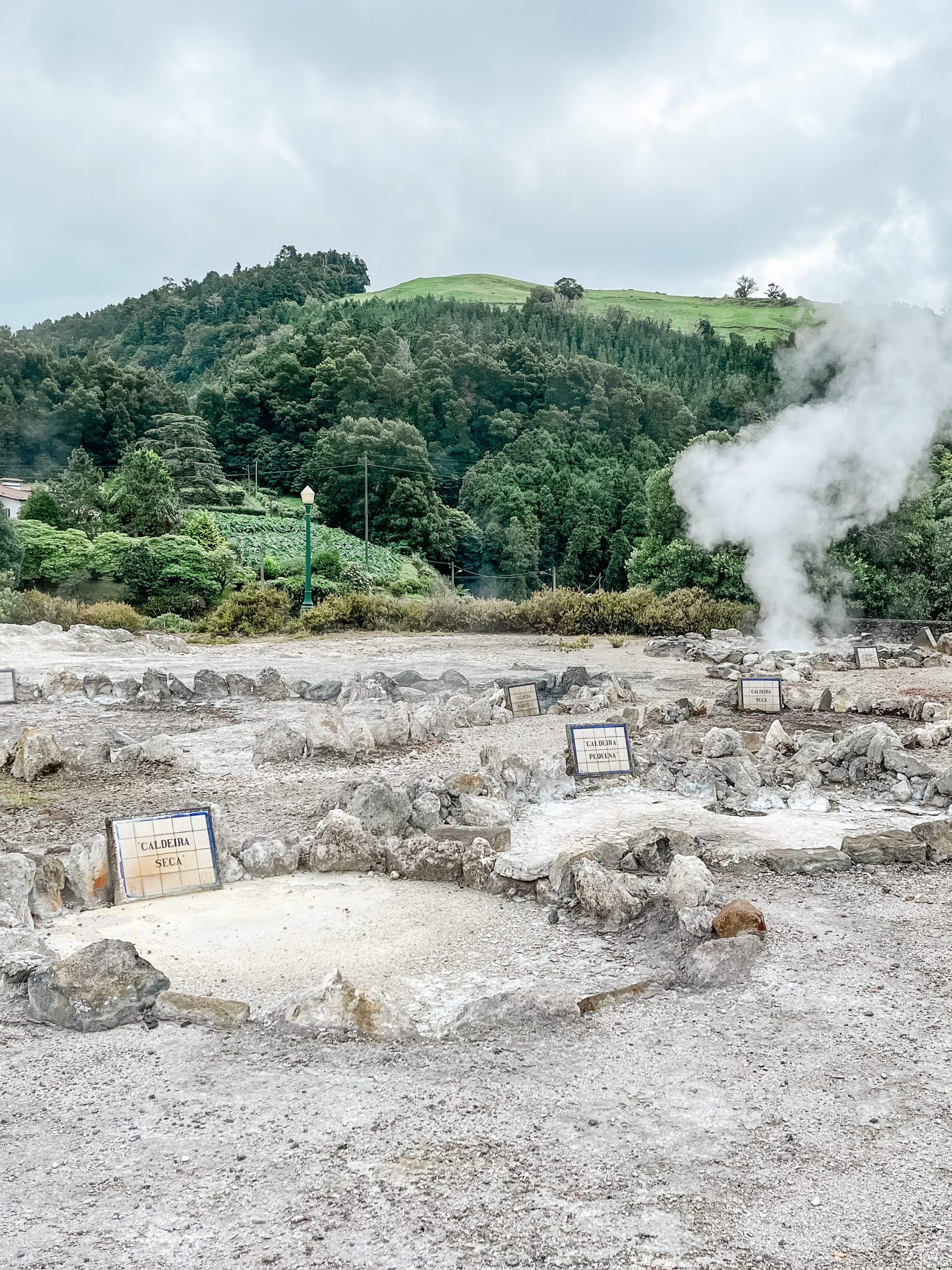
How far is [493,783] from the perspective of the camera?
25.9ft

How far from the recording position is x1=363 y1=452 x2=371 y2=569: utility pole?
41.7 meters

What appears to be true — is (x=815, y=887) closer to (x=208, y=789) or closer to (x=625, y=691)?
(x=208, y=789)

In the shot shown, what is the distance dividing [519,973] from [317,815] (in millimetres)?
2993

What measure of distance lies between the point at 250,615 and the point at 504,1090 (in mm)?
22880

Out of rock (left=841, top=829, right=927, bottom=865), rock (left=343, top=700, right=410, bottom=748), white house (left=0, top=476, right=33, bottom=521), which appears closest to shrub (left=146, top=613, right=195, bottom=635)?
white house (left=0, top=476, right=33, bottom=521)

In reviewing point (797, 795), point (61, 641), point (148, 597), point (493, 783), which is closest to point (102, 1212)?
point (493, 783)

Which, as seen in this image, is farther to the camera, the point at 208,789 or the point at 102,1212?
the point at 208,789

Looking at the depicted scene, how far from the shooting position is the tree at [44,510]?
35.6m

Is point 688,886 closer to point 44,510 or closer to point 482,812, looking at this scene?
point 482,812

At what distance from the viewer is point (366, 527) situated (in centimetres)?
4419

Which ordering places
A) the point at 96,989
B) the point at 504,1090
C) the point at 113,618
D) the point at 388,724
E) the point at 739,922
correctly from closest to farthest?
the point at 504,1090 < the point at 96,989 < the point at 739,922 < the point at 388,724 < the point at 113,618

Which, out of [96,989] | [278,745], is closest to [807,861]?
[96,989]

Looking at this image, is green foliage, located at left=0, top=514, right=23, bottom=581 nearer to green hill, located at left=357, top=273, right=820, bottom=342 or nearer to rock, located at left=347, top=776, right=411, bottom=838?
rock, located at left=347, top=776, right=411, bottom=838

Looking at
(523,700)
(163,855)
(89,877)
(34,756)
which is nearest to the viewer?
(89,877)
